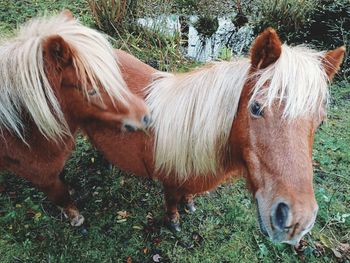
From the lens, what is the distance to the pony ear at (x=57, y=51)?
2.00 meters

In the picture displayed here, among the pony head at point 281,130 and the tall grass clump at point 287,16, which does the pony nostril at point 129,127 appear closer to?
the pony head at point 281,130

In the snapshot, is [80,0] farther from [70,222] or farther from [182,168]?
[182,168]

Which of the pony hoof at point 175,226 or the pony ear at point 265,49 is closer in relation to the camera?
the pony ear at point 265,49

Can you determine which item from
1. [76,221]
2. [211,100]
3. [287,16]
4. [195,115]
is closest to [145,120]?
[195,115]

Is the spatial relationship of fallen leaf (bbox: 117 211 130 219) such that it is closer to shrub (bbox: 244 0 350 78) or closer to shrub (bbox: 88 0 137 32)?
shrub (bbox: 88 0 137 32)

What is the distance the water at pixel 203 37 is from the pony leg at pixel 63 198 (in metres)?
3.55

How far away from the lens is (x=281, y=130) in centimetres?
172

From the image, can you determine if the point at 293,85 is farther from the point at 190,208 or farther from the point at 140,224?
the point at 140,224

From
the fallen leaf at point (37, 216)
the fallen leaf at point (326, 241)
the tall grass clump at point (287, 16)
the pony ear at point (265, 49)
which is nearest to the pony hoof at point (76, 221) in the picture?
the fallen leaf at point (37, 216)

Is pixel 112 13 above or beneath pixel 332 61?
beneath

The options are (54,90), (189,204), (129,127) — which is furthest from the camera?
(189,204)

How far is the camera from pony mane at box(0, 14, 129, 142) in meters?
2.09

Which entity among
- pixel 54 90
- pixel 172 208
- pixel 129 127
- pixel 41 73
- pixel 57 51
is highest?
pixel 57 51

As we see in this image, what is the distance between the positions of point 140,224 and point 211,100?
5.48 feet
